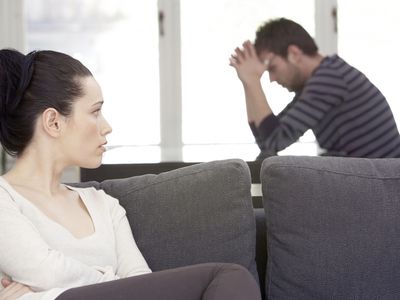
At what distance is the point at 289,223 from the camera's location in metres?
1.83

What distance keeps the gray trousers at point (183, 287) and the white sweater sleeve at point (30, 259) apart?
10 cm

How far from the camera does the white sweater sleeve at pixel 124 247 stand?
167 centimetres

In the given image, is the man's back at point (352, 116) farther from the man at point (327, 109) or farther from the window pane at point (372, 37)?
the window pane at point (372, 37)

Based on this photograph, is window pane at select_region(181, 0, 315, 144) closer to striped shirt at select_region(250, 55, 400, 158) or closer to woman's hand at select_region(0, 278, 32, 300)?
striped shirt at select_region(250, 55, 400, 158)

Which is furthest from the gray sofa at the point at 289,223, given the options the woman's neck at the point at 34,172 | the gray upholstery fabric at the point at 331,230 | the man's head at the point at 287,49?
the man's head at the point at 287,49

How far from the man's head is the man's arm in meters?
0.04

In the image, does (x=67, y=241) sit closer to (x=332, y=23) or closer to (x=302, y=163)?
(x=302, y=163)

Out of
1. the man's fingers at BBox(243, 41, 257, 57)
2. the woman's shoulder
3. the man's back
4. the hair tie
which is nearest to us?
the hair tie

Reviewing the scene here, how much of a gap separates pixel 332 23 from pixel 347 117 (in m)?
2.32

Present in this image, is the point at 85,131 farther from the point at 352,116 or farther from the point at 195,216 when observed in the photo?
the point at 352,116

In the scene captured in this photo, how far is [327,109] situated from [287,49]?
13.2 inches

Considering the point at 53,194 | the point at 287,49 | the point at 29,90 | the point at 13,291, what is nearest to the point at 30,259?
the point at 13,291

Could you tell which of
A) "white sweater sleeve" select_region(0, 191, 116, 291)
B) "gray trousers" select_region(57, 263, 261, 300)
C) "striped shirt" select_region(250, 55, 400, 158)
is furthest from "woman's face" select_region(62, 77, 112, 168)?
"striped shirt" select_region(250, 55, 400, 158)

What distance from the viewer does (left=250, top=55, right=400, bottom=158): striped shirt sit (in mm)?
2791
